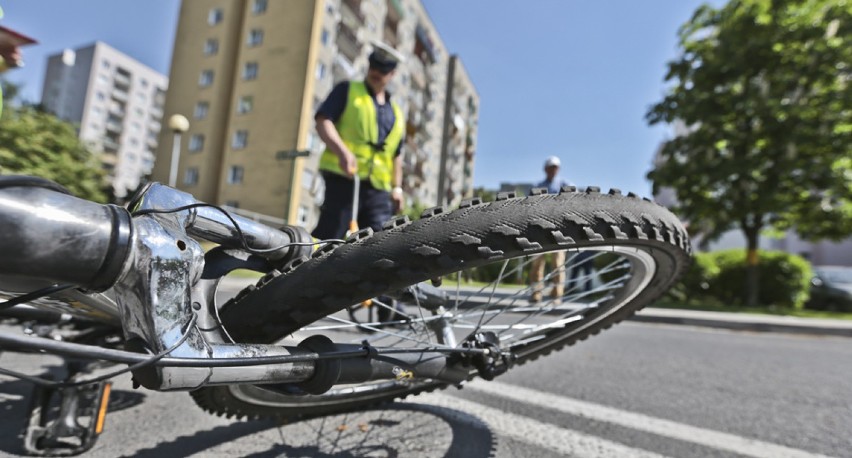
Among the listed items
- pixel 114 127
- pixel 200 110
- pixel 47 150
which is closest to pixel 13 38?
pixel 200 110

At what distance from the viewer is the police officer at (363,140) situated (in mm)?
2807

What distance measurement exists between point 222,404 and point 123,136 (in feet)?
266

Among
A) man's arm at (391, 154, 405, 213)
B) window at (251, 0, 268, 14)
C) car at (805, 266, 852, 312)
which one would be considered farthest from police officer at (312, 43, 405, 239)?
window at (251, 0, 268, 14)

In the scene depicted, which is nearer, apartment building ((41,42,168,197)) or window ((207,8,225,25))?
window ((207,8,225,25))

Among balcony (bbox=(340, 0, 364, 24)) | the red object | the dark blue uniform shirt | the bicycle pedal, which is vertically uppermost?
balcony (bbox=(340, 0, 364, 24))

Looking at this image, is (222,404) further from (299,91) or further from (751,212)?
(299,91)

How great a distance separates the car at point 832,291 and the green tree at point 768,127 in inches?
61.5

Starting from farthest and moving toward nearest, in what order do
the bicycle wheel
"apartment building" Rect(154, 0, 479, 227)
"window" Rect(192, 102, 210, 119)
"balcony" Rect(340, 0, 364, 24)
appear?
"balcony" Rect(340, 0, 364, 24) → "window" Rect(192, 102, 210, 119) → "apartment building" Rect(154, 0, 479, 227) → the bicycle wheel

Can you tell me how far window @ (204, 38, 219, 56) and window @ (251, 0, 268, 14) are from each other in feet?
11.7

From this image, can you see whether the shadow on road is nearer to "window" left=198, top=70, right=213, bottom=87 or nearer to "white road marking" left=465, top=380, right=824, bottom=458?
"white road marking" left=465, top=380, right=824, bottom=458

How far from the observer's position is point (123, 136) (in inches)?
2687

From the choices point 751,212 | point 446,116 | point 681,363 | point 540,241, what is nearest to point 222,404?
point 540,241

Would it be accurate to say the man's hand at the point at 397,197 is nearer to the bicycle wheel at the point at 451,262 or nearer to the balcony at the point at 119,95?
the bicycle wheel at the point at 451,262

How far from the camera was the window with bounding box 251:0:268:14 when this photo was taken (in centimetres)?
3266
